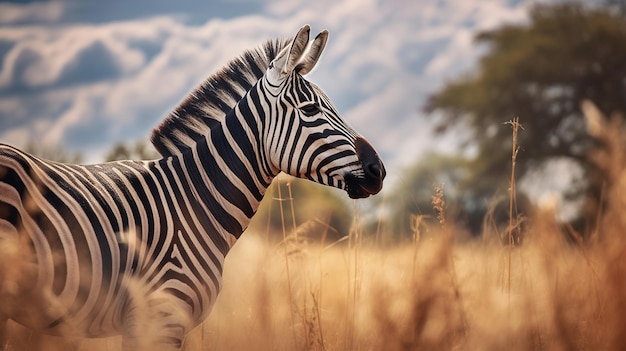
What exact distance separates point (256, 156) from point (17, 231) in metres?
1.65

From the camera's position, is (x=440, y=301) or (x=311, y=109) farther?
(x=311, y=109)

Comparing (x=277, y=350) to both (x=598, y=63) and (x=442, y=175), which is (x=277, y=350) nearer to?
(x=598, y=63)

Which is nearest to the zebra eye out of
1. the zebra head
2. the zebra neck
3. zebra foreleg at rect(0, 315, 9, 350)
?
the zebra head

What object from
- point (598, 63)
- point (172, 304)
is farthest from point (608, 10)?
point (172, 304)

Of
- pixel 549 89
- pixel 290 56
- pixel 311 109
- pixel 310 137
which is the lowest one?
pixel 310 137

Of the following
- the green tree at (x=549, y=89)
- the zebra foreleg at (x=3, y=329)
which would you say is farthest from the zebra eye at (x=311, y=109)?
the green tree at (x=549, y=89)

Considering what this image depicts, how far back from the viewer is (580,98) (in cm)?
2486

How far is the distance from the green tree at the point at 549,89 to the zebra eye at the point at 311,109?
2087 centimetres

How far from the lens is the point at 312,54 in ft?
16.0

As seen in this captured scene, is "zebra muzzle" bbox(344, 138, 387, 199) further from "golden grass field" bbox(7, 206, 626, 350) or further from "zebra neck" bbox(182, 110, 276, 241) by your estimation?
"zebra neck" bbox(182, 110, 276, 241)

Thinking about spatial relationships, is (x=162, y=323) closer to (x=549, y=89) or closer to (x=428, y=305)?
(x=428, y=305)

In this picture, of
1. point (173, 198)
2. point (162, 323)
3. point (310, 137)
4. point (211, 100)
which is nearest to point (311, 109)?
point (310, 137)

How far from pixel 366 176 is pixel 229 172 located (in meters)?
0.96

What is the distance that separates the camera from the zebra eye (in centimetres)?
461
